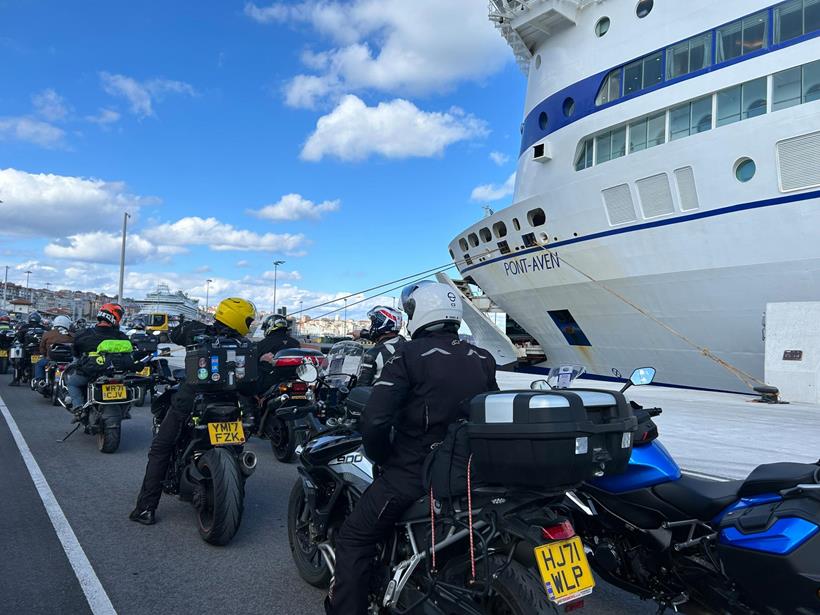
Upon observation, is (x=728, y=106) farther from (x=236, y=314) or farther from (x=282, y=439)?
(x=236, y=314)

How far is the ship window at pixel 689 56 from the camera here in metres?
11.9

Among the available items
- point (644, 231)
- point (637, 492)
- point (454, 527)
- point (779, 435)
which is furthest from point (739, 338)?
point (454, 527)

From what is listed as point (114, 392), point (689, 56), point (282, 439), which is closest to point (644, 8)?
point (689, 56)

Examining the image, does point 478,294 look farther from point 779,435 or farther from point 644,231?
point 779,435

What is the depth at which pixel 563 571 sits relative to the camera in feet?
6.93

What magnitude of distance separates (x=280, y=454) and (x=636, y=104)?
416 inches

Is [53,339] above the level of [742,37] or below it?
below

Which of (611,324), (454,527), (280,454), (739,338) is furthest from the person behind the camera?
(611,324)

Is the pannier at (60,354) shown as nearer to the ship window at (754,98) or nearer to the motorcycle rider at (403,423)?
the motorcycle rider at (403,423)

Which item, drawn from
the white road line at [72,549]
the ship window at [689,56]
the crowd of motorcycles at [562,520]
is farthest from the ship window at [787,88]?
the white road line at [72,549]

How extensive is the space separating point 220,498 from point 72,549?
97cm

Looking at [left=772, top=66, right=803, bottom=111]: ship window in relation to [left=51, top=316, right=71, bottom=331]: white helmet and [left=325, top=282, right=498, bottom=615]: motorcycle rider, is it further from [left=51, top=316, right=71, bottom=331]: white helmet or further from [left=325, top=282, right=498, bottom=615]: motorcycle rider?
[left=51, top=316, right=71, bottom=331]: white helmet

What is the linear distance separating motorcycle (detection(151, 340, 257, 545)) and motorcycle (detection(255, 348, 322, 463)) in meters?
2.07

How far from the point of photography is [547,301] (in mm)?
16156
